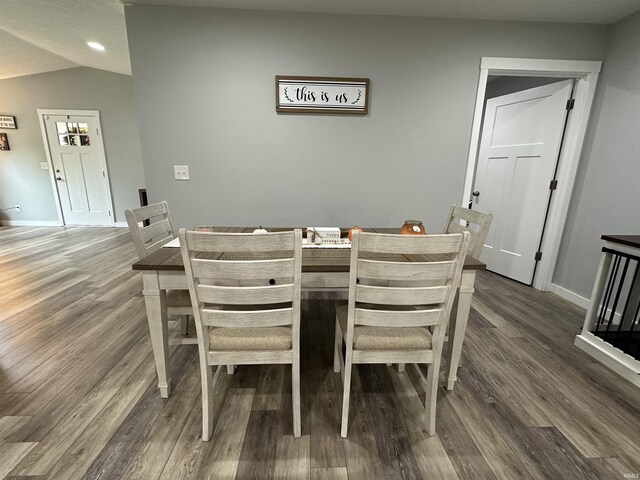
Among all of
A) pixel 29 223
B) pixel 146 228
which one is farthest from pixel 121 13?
pixel 29 223

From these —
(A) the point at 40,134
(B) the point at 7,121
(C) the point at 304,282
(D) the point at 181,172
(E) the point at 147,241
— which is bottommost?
(C) the point at 304,282

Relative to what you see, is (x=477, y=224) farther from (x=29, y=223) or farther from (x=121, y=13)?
(x=29, y=223)

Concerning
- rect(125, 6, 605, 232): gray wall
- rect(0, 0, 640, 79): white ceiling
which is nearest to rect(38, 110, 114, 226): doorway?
rect(0, 0, 640, 79): white ceiling

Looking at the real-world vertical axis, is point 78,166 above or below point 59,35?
below

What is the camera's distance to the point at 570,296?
2.64m

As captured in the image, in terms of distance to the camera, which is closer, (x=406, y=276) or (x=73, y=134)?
(x=406, y=276)

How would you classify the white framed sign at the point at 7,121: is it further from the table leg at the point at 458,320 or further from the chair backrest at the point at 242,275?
the table leg at the point at 458,320

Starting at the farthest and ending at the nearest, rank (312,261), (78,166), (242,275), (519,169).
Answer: (78,166) → (519,169) → (312,261) → (242,275)

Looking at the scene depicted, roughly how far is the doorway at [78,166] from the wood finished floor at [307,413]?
147 inches

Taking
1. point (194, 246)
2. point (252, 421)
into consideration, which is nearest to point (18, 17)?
point (194, 246)

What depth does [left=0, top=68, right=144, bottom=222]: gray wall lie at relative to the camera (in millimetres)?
4828

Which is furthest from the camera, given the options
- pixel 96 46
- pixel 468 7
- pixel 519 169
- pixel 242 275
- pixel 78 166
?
pixel 78 166

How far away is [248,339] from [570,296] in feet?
10.1

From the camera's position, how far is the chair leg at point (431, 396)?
1.23 m
